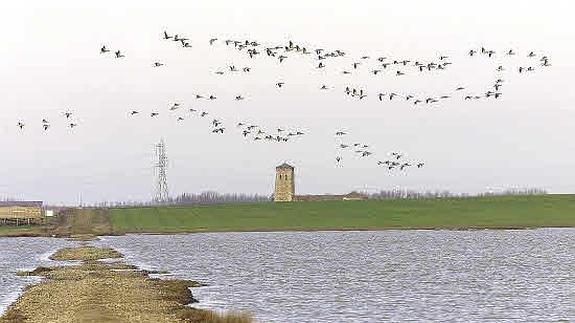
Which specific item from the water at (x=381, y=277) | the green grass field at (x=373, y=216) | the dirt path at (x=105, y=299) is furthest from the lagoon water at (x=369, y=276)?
the green grass field at (x=373, y=216)

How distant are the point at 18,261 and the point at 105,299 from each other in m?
45.5

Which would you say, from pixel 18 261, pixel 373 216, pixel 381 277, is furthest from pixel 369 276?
pixel 373 216

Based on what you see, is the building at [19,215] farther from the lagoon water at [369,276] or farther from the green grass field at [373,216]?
the lagoon water at [369,276]

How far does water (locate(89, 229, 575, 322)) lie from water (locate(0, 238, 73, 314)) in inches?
341

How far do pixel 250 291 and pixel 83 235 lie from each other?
308ft

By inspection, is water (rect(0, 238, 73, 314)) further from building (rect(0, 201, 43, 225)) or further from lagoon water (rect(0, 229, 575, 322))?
building (rect(0, 201, 43, 225))

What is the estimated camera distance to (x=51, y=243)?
127 meters

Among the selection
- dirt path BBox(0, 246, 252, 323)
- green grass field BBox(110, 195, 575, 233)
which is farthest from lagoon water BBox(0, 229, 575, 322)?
green grass field BBox(110, 195, 575, 233)

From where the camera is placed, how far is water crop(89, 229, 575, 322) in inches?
1943

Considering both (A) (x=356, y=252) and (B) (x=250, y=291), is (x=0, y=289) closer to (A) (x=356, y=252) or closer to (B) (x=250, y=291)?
(B) (x=250, y=291)

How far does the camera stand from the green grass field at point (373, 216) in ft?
542

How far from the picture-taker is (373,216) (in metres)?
173

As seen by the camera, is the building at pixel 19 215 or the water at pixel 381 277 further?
the building at pixel 19 215

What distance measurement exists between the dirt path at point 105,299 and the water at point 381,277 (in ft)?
8.38
